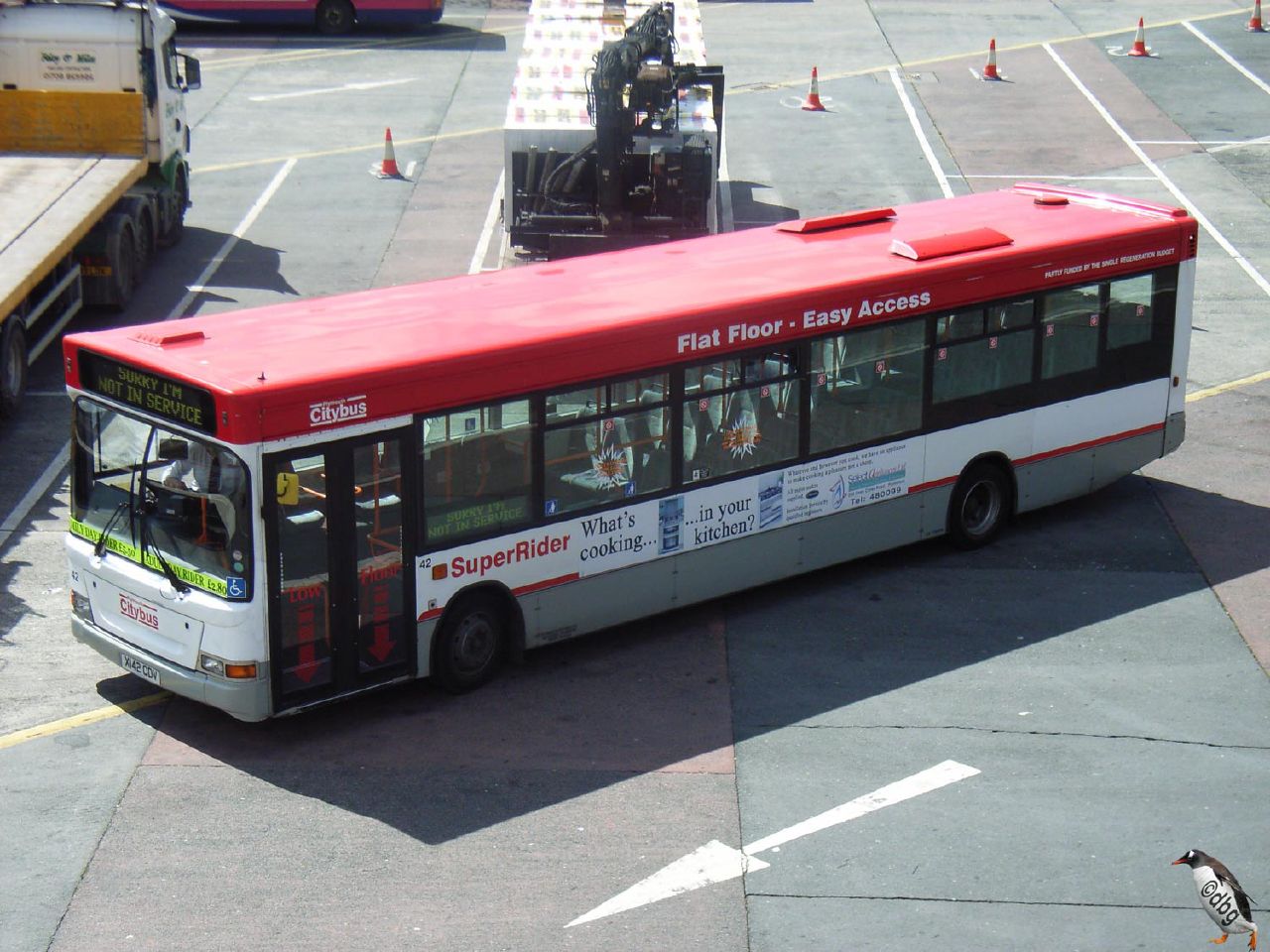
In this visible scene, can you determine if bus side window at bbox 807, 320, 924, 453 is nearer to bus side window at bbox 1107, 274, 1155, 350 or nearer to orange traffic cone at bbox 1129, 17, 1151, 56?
bus side window at bbox 1107, 274, 1155, 350

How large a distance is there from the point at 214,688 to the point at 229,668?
0.61 ft

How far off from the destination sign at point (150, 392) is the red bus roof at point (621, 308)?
7cm

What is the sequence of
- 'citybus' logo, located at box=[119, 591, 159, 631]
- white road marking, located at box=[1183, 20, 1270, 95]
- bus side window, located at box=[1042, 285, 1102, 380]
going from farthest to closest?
1. white road marking, located at box=[1183, 20, 1270, 95]
2. bus side window, located at box=[1042, 285, 1102, 380]
3. 'citybus' logo, located at box=[119, 591, 159, 631]

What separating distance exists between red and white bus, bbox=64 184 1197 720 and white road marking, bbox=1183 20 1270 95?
70.0 feet

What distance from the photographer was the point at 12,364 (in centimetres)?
1789

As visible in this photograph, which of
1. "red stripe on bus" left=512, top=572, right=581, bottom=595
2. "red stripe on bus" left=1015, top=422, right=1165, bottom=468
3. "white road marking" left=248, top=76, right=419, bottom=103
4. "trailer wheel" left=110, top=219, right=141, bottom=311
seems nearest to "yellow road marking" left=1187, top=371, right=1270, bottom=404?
"red stripe on bus" left=1015, top=422, right=1165, bottom=468

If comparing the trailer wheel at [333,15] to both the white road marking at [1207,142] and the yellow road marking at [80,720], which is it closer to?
the white road marking at [1207,142]

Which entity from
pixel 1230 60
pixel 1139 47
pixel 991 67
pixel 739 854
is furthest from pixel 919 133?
pixel 739 854

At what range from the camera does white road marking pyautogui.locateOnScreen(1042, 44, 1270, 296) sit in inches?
952

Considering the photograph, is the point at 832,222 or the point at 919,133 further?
the point at 919,133

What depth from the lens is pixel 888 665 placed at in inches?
505

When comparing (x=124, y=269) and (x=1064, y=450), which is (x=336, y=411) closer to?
(x=1064, y=450)

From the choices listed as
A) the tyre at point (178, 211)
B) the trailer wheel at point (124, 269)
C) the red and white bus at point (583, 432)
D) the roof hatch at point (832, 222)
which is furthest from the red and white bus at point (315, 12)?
the roof hatch at point (832, 222)

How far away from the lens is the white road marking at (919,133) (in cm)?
2766
